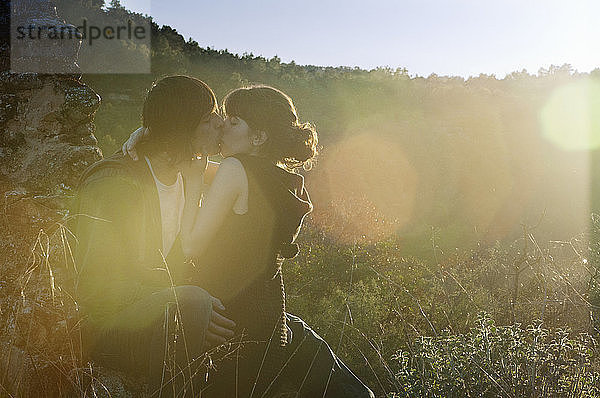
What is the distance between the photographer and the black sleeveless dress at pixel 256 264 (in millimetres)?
2367

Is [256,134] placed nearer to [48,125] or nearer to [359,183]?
[48,125]

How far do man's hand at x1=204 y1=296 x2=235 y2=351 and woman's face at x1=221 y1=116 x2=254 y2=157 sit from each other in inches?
28.8

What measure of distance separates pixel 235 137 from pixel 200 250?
1.90ft

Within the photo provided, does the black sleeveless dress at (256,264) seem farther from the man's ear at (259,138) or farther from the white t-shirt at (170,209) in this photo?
the white t-shirt at (170,209)

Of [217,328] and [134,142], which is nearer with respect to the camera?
[217,328]

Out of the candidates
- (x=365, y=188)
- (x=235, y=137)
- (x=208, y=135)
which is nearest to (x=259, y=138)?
(x=235, y=137)

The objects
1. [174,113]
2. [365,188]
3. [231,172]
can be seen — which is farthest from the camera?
[365,188]

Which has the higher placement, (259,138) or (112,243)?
(259,138)

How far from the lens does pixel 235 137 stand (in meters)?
2.54

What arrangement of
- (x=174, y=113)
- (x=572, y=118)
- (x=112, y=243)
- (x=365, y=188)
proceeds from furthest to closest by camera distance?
(x=572, y=118)
(x=365, y=188)
(x=174, y=113)
(x=112, y=243)

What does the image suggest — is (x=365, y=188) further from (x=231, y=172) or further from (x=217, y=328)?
(x=217, y=328)

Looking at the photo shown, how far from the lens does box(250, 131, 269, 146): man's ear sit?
8.41ft

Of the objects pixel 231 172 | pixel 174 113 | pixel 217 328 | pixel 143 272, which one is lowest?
pixel 217 328

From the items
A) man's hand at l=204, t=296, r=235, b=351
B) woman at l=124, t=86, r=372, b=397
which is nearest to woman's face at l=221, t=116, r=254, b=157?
woman at l=124, t=86, r=372, b=397
